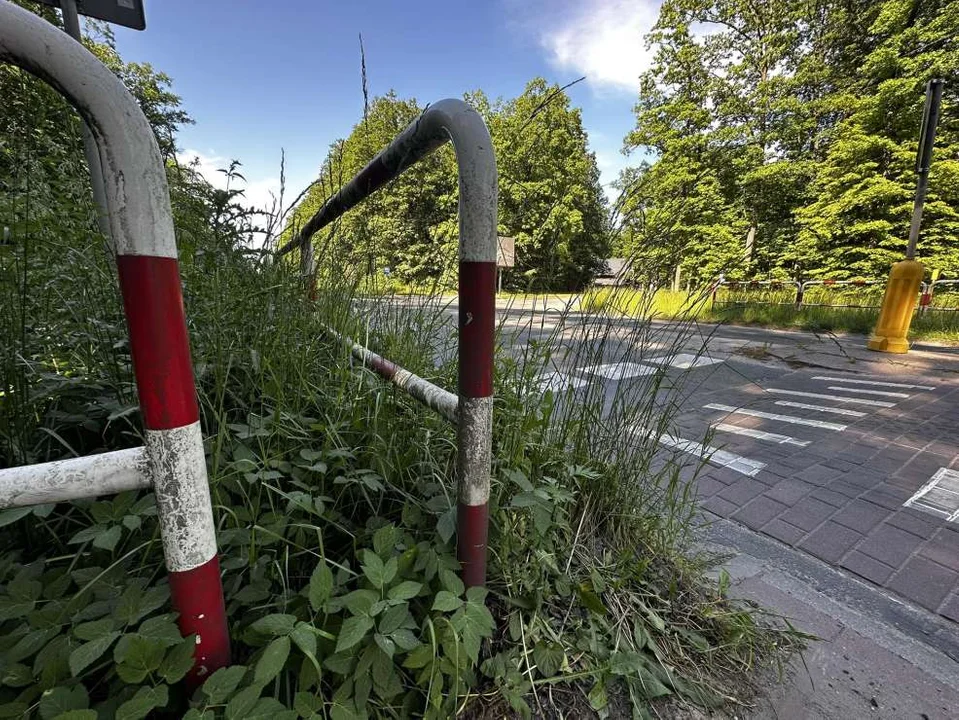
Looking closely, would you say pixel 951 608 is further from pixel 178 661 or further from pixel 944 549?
pixel 178 661

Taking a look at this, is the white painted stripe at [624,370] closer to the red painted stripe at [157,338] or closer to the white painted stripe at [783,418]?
the red painted stripe at [157,338]

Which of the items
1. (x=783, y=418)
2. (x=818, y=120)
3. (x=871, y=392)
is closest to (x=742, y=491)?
(x=783, y=418)

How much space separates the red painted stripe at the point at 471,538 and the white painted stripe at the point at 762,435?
258 centimetres

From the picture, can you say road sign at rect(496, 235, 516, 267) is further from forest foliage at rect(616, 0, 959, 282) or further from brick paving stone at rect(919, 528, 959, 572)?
forest foliage at rect(616, 0, 959, 282)

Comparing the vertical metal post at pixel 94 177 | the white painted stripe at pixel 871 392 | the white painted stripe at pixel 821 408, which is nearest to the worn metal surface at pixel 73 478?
the vertical metal post at pixel 94 177

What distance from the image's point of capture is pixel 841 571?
1694 millimetres

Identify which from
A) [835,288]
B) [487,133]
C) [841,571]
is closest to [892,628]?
[841,571]

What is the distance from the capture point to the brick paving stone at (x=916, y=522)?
1.94 metres

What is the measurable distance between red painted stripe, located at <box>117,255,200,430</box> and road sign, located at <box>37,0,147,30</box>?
1.89 metres

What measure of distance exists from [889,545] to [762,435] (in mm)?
1379

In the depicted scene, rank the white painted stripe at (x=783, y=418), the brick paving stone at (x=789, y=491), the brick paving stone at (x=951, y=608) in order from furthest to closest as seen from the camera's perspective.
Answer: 1. the white painted stripe at (x=783, y=418)
2. the brick paving stone at (x=789, y=491)
3. the brick paving stone at (x=951, y=608)

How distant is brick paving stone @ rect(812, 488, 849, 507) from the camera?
221 centimetres

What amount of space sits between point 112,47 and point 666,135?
2044cm

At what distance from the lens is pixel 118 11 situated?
5.43ft
